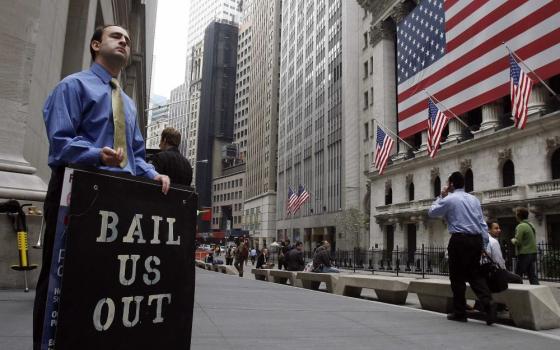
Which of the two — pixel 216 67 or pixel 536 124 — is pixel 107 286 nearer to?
pixel 536 124

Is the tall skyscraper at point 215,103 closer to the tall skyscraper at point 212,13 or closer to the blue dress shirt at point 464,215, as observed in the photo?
the tall skyscraper at point 212,13

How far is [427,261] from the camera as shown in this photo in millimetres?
26844

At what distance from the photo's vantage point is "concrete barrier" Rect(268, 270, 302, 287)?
13.7 meters

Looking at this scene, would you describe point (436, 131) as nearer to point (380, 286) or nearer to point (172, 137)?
point (380, 286)

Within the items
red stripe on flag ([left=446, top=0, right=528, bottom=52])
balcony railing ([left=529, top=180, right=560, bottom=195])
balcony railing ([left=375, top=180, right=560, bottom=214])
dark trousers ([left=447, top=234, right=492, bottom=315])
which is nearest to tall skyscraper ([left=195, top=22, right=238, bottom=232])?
red stripe on flag ([left=446, top=0, right=528, bottom=52])

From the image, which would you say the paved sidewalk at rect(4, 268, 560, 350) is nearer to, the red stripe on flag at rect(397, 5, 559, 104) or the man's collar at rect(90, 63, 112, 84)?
the man's collar at rect(90, 63, 112, 84)

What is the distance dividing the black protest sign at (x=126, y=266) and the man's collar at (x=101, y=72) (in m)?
0.83

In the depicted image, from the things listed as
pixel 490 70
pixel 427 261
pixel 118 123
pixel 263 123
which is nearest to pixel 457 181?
pixel 118 123

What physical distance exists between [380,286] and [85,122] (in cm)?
731

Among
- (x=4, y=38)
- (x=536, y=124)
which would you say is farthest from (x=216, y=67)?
(x=4, y=38)

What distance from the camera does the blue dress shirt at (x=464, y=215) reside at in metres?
5.67

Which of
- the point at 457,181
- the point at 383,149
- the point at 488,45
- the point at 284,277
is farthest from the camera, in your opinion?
the point at 383,149

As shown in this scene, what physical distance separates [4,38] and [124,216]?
234 inches

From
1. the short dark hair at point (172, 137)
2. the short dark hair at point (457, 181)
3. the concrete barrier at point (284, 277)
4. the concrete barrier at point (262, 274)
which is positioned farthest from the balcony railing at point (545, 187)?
the short dark hair at point (172, 137)
